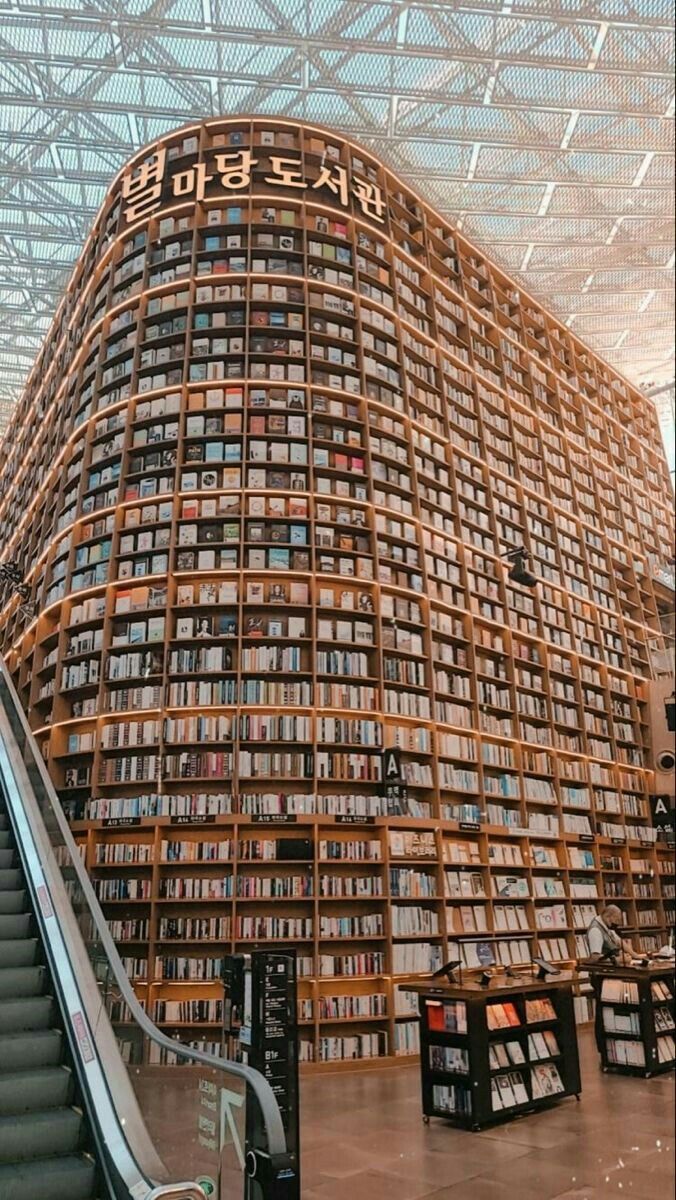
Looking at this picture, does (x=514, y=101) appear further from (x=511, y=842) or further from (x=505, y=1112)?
(x=505, y=1112)

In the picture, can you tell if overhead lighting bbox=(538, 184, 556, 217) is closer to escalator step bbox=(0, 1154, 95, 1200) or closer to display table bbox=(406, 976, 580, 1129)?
display table bbox=(406, 976, 580, 1129)

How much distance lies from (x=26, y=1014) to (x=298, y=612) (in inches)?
150

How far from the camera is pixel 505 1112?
13.1 ft

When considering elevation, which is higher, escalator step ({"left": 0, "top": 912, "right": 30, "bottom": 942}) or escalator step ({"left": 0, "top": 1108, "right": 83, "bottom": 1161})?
escalator step ({"left": 0, "top": 912, "right": 30, "bottom": 942})

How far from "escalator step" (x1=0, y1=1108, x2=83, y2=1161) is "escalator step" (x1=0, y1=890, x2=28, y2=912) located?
3.23 ft

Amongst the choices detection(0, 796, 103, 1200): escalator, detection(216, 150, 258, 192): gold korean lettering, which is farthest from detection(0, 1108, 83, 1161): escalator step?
detection(216, 150, 258, 192): gold korean lettering

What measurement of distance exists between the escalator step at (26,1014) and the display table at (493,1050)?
213cm

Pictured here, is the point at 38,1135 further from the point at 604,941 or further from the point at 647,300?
the point at 647,300

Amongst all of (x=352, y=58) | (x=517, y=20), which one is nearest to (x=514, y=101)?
(x=517, y=20)

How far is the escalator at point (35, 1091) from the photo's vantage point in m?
2.28

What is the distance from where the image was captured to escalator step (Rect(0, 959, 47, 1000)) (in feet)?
9.61

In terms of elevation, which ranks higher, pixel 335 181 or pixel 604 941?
pixel 335 181

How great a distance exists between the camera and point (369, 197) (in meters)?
7.69

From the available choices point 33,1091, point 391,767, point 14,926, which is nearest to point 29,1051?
point 33,1091
